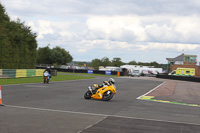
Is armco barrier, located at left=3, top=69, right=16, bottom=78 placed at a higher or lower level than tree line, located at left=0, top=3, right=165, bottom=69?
lower

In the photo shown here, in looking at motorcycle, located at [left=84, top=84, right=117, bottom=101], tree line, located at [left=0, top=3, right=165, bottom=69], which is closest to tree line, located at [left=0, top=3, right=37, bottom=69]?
tree line, located at [left=0, top=3, right=165, bottom=69]

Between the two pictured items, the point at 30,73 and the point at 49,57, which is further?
the point at 49,57

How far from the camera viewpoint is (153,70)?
81.2 m

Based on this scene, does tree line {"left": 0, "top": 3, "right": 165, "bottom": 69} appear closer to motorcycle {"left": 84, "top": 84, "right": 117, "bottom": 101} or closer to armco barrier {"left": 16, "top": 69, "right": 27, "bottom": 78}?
armco barrier {"left": 16, "top": 69, "right": 27, "bottom": 78}

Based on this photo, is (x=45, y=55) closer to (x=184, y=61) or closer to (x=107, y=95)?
(x=184, y=61)

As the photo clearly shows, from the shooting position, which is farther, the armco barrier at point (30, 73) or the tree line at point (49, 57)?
the tree line at point (49, 57)

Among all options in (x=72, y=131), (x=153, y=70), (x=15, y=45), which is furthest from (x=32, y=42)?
(x=72, y=131)

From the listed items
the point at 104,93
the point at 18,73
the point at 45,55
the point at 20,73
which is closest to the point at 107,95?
the point at 104,93

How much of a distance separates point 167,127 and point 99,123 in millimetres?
2012

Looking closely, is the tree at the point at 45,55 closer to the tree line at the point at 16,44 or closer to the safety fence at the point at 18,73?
the tree line at the point at 16,44

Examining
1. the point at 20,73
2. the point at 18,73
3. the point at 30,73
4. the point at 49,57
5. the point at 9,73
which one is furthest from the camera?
the point at 49,57

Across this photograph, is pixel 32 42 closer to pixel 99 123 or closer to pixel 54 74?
pixel 54 74

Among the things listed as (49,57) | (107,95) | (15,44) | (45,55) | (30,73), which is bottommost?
(107,95)

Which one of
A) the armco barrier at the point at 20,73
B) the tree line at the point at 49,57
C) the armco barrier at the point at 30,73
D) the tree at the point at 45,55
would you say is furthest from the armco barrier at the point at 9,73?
the tree at the point at 45,55
